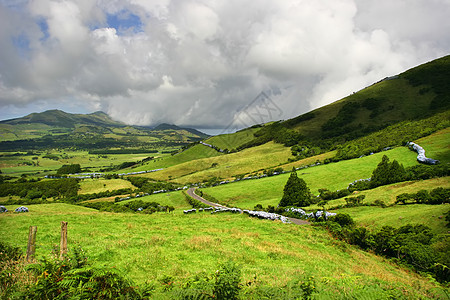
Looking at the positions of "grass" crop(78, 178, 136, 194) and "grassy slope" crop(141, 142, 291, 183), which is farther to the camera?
"grassy slope" crop(141, 142, 291, 183)

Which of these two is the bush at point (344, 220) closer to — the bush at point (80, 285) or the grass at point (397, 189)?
the grass at point (397, 189)

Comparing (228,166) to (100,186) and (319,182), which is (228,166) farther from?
(319,182)

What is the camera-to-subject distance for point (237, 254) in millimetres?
15672

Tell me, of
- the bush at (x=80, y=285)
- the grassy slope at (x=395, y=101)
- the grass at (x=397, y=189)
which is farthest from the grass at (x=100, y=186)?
the grassy slope at (x=395, y=101)

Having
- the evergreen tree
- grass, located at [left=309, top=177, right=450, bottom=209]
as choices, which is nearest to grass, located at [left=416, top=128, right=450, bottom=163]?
the evergreen tree

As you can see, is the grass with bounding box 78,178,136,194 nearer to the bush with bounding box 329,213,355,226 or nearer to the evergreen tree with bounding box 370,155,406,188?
the evergreen tree with bounding box 370,155,406,188

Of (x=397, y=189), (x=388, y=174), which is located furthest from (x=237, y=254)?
(x=388, y=174)

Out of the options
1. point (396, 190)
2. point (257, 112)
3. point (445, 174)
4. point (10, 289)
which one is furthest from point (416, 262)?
point (257, 112)

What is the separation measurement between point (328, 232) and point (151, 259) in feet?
72.2

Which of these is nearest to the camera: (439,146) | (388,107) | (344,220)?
(344,220)

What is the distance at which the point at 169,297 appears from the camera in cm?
714

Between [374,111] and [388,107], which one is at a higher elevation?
[388,107]

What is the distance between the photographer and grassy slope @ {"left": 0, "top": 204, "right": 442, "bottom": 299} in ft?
35.9

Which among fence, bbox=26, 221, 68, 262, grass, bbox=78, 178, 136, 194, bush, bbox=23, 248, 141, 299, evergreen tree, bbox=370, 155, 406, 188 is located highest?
grass, bbox=78, 178, 136, 194
